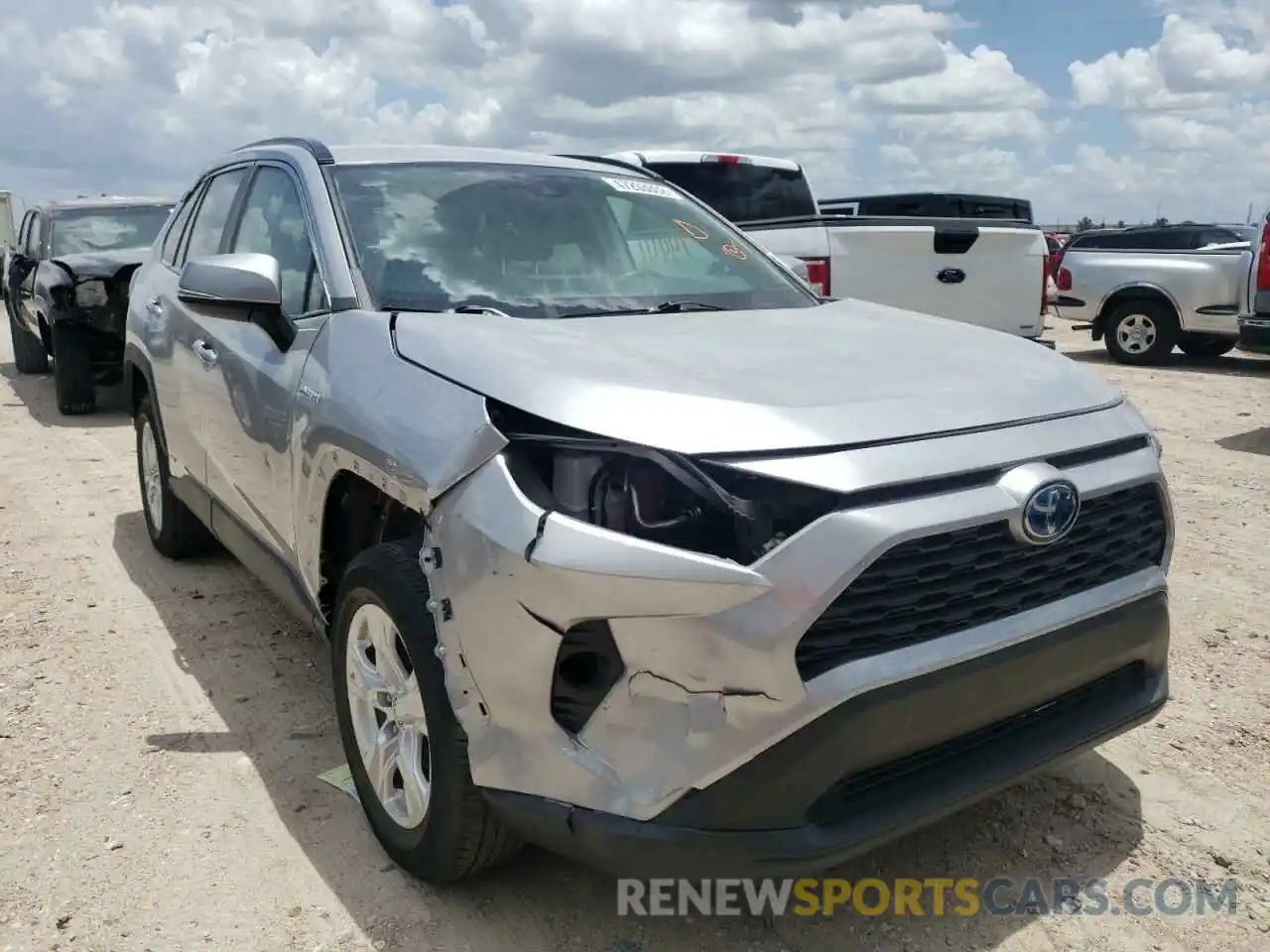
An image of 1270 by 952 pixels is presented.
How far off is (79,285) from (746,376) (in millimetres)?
8375

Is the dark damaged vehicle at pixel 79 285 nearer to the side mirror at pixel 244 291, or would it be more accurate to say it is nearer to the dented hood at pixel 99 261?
the dented hood at pixel 99 261

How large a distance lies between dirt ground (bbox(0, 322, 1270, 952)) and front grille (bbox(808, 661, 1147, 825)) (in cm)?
45

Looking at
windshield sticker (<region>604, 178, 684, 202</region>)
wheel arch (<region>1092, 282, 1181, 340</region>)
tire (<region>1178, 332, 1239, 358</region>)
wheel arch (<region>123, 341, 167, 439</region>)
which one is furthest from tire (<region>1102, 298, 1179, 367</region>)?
wheel arch (<region>123, 341, 167, 439</region>)

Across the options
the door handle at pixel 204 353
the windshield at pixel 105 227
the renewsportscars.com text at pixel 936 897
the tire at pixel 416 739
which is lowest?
the renewsportscars.com text at pixel 936 897

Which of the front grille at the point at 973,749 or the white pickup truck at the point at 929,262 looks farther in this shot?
the white pickup truck at the point at 929,262

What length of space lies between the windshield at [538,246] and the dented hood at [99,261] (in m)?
6.65

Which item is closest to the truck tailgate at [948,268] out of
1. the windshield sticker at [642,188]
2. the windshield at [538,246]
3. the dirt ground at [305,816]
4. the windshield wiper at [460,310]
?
the dirt ground at [305,816]

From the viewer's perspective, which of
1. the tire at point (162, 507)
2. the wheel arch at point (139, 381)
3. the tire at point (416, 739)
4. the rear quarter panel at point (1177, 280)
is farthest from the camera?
the rear quarter panel at point (1177, 280)

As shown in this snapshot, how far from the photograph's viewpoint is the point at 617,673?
213cm

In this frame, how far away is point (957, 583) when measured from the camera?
224cm

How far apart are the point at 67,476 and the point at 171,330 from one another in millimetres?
3419

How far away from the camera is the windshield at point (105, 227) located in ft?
34.5

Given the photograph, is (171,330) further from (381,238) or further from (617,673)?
(617,673)

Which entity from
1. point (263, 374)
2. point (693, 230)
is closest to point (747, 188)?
point (693, 230)
